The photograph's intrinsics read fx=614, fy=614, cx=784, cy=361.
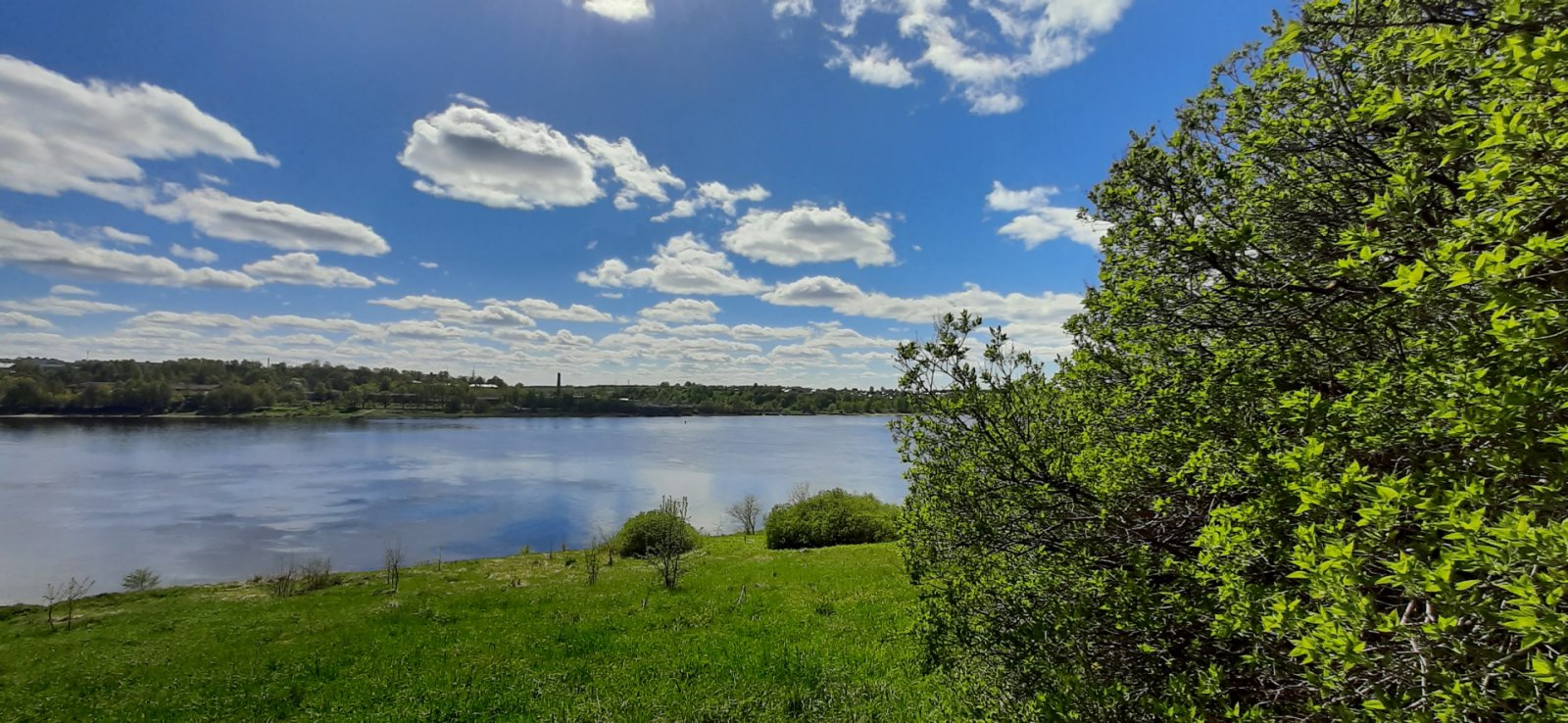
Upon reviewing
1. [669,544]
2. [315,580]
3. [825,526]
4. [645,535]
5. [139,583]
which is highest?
[669,544]

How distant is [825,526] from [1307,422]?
105 feet

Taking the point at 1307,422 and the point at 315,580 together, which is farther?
the point at 315,580

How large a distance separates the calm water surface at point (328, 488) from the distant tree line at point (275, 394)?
7.32 metres

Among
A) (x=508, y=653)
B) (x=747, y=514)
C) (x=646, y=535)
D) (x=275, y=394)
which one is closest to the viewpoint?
(x=508, y=653)

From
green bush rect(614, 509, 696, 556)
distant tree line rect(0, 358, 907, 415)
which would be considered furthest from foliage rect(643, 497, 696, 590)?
distant tree line rect(0, 358, 907, 415)

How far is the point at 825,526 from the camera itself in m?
34.0

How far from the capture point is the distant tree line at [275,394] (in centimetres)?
12512

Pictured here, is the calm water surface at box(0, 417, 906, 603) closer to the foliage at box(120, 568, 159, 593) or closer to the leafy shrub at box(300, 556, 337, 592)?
the foliage at box(120, 568, 159, 593)

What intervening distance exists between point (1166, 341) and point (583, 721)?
9.59 meters

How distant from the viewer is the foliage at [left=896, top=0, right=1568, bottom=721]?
206 centimetres

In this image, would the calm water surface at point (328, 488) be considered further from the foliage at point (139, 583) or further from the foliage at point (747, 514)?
the foliage at point (139, 583)

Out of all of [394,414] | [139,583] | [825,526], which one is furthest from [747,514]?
[394,414]

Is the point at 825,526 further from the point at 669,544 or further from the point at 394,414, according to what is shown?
the point at 394,414

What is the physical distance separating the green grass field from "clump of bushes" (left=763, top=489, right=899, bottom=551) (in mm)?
9480
